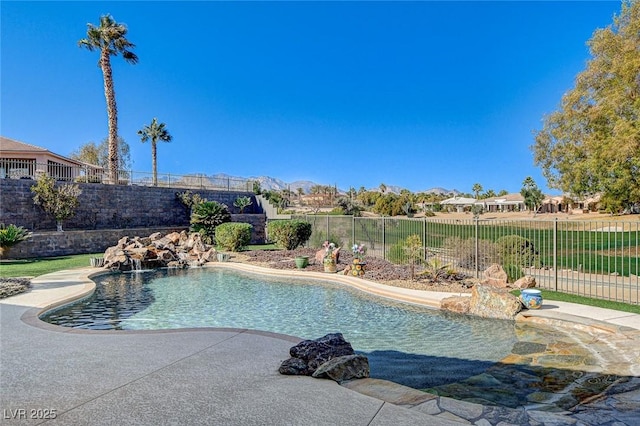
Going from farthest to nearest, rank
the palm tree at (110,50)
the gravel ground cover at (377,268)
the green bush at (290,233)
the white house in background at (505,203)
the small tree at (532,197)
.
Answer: the white house in background at (505,203), the small tree at (532,197), the palm tree at (110,50), the green bush at (290,233), the gravel ground cover at (377,268)

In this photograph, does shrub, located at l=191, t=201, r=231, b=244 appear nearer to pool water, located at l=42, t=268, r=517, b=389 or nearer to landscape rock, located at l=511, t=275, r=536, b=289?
pool water, located at l=42, t=268, r=517, b=389

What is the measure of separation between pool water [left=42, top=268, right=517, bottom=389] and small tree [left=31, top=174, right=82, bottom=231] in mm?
8817

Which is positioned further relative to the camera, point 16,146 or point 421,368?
point 16,146

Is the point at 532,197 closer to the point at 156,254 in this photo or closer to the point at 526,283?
the point at 526,283

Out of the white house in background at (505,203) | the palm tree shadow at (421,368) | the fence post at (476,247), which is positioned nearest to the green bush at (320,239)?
the fence post at (476,247)

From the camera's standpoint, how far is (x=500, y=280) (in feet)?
30.3

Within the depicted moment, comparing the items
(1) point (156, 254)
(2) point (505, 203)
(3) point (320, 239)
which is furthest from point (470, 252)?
(2) point (505, 203)

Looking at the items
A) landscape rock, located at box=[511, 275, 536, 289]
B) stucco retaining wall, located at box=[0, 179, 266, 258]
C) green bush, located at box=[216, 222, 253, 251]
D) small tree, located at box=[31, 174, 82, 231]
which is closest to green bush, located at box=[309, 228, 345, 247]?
green bush, located at box=[216, 222, 253, 251]

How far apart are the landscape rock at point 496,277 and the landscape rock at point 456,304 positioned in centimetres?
220

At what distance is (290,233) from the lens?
1777 cm

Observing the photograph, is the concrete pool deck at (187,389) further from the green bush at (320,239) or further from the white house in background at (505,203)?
the white house in background at (505,203)

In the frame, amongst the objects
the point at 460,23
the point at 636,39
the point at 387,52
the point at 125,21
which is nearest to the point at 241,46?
the point at 125,21

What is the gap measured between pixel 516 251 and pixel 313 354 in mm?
8665

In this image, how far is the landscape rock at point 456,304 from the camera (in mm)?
7172
